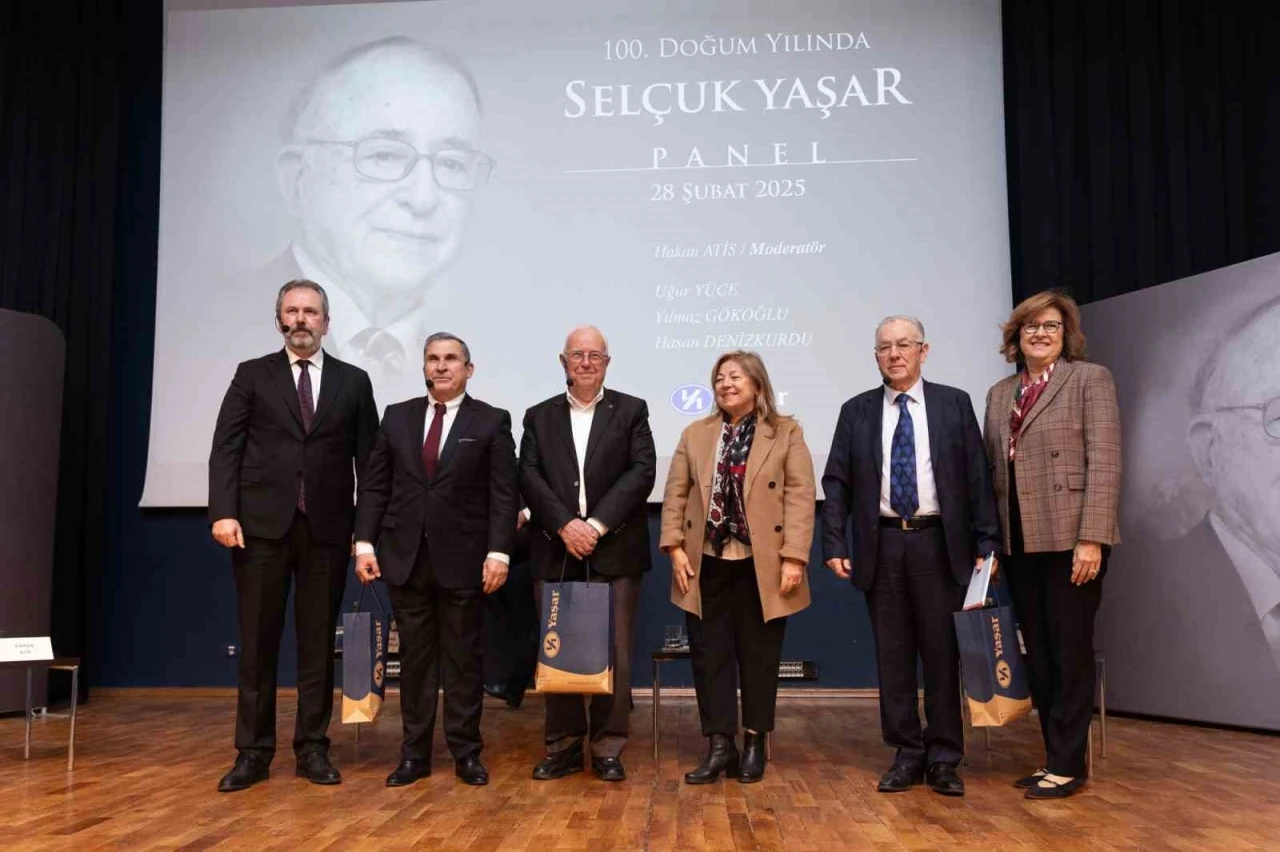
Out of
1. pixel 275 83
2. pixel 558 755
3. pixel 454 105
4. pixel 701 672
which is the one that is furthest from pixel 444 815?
pixel 275 83

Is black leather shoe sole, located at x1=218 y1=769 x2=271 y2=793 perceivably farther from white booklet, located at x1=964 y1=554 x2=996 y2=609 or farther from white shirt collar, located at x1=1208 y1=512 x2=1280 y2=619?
white shirt collar, located at x1=1208 y1=512 x2=1280 y2=619

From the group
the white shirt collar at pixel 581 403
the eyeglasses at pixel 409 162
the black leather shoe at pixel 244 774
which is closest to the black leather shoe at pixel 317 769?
the black leather shoe at pixel 244 774

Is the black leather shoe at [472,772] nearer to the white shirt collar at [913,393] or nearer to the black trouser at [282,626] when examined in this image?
the black trouser at [282,626]

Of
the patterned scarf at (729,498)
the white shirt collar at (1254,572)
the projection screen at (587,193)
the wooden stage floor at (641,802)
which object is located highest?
the projection screen at (587,193)

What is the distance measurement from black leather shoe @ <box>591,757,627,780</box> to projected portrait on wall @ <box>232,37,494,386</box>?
278 centimetres

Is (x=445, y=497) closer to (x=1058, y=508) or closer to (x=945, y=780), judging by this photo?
(x=945, y=780)

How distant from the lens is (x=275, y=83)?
5844 millimetres

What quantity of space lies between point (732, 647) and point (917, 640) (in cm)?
57

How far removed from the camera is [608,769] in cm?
338

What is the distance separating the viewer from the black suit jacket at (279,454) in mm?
3318

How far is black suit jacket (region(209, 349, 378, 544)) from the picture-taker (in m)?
3.32

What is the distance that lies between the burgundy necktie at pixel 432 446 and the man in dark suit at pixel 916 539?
124cm

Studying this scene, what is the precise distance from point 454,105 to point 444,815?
3988 mm

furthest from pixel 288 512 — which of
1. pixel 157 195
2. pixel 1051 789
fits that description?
pixel 157 195
